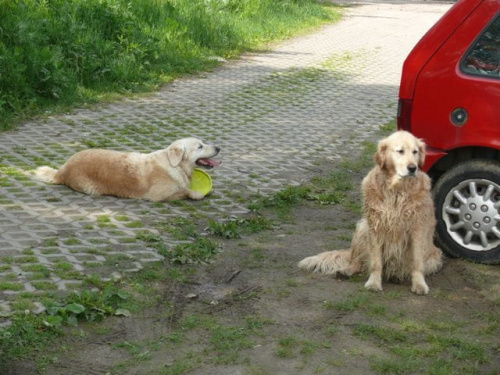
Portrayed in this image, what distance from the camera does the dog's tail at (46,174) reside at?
1010 cm

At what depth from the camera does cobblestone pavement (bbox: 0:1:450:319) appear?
7988mm

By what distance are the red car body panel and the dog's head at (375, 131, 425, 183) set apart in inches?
22.6

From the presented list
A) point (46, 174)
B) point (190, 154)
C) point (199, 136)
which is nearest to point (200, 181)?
point (190, 154)

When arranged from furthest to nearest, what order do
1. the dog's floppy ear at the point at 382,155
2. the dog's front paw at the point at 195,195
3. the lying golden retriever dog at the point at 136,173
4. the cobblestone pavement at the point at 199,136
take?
the dog's front paw at the point at 195,195 → the lying golden retriever dog at the point at 136,173 → the cobblestone pavement at the point at 199,136 → the dog's floppy ear at the point at 382,155

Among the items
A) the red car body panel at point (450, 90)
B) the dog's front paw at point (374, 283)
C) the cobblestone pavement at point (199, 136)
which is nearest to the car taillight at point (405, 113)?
the red car body panel at point (450, 90)

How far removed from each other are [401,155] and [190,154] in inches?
129

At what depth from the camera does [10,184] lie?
9.98 metres

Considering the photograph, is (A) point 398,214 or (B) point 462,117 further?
(B) point 462,117

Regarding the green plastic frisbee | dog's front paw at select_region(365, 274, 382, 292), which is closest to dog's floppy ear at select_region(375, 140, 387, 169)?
dog's front paw at select_region(365, 274, 382, 292)

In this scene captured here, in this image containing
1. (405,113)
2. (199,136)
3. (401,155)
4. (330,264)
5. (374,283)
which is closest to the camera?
(401,155)

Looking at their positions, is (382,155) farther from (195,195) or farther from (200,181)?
(200,181)

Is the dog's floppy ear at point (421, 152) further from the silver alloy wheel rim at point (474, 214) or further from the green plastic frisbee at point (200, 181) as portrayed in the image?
the green plastic frisbee at point (200, 181)

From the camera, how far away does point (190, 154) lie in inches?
393

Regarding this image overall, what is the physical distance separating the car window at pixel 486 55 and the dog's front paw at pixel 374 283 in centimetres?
189
